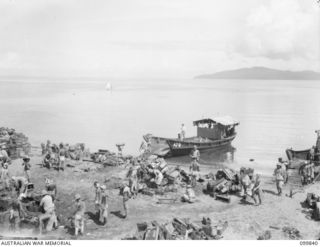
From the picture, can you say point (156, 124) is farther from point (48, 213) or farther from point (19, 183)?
point (48, 213)

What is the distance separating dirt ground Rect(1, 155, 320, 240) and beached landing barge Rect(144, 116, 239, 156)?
11.6 m

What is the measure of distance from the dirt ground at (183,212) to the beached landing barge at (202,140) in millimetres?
11603

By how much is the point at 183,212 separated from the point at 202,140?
18844mm

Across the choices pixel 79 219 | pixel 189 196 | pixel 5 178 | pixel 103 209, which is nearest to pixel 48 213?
pixel 79 219

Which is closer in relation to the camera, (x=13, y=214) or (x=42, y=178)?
(x=13, y=214)

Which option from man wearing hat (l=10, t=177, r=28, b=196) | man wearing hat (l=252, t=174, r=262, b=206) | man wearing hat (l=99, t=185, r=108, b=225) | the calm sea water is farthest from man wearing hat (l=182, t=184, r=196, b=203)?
the calm sea water

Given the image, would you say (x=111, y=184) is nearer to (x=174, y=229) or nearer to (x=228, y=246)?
(x=174, y=229)

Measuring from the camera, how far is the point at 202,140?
35.0m

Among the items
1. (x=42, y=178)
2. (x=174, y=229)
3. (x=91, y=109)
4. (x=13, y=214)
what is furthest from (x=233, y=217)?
(x=91, y=109)

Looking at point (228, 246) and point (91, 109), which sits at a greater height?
point (91, 109)

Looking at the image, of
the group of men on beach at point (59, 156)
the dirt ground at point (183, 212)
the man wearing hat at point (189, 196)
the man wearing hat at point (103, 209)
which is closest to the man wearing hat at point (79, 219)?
the dirt ground at point (183, 212)

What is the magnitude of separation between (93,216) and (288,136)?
40.7 meters

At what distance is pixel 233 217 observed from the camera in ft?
52.8

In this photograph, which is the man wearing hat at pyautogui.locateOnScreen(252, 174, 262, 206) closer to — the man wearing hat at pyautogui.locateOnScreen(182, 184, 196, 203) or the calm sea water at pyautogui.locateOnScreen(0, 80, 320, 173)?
the man wearing hat at pyautogui.locateOnScreen(182, 184, 196, 203)
